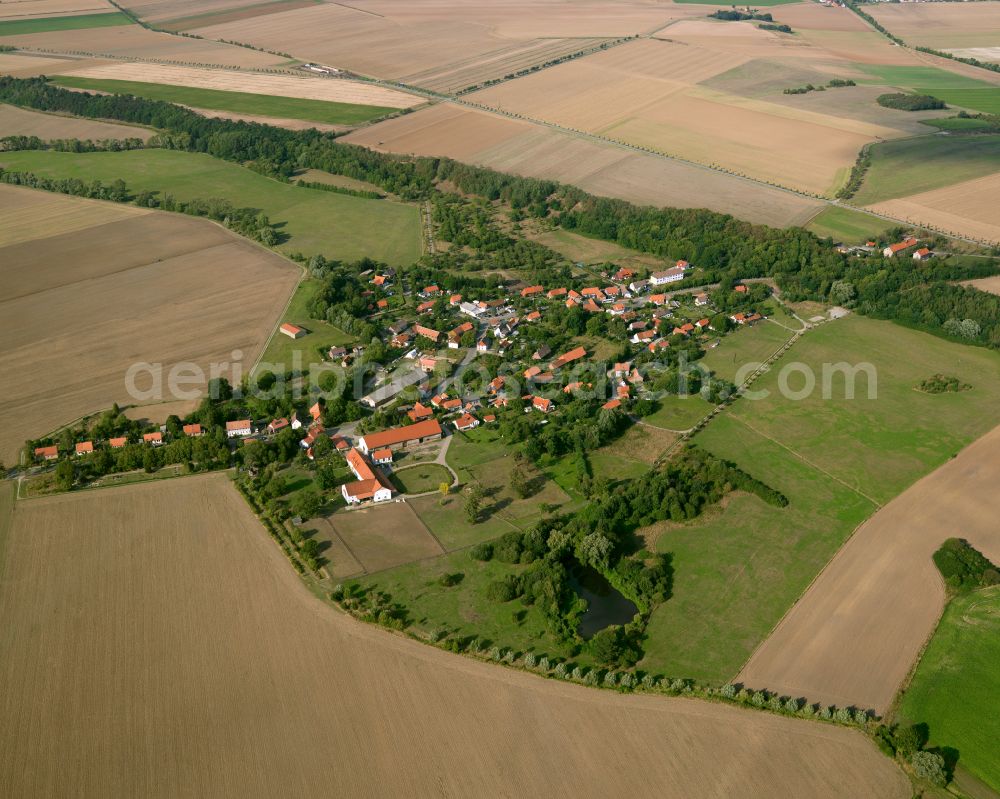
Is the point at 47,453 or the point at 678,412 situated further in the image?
the point at 678,412

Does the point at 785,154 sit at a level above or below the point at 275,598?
above

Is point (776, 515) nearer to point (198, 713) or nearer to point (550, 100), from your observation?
point (198, 713)

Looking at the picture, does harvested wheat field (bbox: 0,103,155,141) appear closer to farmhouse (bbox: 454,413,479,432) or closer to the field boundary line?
farmhouse (bbox: 454,413,479,432)

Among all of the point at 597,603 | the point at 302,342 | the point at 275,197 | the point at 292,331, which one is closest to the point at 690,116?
the point at 275,197

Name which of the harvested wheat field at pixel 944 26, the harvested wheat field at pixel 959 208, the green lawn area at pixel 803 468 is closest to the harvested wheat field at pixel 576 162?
the harvested wheat field at pixel 959 208

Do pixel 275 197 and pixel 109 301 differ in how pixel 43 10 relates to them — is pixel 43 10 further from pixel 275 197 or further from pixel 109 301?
pixel 109 301

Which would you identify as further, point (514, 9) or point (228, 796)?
point (514, 9)

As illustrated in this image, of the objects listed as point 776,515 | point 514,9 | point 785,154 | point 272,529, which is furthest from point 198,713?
point 514,9
